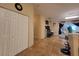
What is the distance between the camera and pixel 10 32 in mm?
3105

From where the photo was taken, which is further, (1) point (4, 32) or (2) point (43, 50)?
(2) point (43, 50)

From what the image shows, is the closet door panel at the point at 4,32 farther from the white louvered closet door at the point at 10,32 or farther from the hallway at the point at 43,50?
the hallway at the point at 43,50

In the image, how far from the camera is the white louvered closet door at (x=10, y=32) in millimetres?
2764

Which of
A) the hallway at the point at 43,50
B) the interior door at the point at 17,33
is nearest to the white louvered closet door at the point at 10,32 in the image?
the interior door at the point at 17,33

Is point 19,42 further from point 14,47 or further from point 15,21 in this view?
point 15,21

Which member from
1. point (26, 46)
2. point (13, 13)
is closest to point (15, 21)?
point (13, 13)

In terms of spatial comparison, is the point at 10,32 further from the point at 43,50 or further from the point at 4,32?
the point at 43,50

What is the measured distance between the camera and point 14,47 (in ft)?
11.1

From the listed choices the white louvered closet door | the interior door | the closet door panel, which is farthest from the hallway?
the closet door panel

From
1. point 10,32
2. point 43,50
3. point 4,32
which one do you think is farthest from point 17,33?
point 43,50

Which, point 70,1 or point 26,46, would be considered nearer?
point 70,1

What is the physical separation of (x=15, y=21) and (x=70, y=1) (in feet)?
9.16

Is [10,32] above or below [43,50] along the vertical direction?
above

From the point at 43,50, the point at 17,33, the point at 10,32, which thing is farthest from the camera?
the point at 43,50
